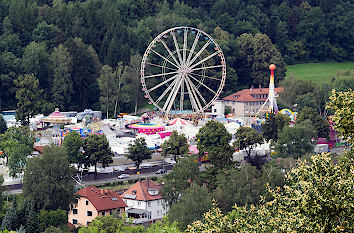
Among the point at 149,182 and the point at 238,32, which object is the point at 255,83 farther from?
the point at 149,182

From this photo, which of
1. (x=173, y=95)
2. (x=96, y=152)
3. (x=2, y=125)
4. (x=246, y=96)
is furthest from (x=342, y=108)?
(x=246, y=96)

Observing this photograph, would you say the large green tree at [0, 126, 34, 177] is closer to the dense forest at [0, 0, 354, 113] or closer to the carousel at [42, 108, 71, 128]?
the carousel at [42, 108, 71, 128]

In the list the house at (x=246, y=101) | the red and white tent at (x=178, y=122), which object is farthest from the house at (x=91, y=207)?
the house at (x=246, y=101)

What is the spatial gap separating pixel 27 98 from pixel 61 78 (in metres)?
8.79

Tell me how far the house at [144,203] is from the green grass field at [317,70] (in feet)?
216

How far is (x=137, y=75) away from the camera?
104 metres

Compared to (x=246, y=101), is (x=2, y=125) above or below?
below

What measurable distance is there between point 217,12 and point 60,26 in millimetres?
29576

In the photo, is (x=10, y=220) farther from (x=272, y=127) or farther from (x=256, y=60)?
(x=256, y=60)

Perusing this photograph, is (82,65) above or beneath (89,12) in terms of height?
beneath

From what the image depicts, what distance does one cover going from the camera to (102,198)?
204ft

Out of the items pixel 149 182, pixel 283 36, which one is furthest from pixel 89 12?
pixel 149 182

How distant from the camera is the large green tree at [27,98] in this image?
91562mm

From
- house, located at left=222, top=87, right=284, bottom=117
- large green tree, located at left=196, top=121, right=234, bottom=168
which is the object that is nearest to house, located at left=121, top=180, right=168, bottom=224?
large green tree, located at left=196, top=121, right=234, bottom=168
